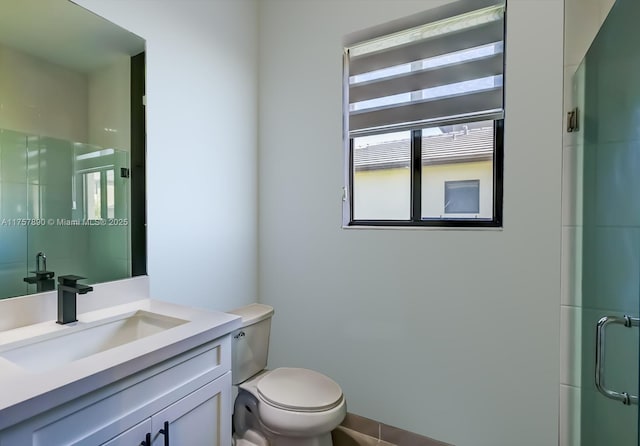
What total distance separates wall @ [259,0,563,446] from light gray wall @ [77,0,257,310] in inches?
5.6

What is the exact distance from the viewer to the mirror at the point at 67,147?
3.47 feet

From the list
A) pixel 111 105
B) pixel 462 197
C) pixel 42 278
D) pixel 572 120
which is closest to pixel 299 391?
pixel 42 278

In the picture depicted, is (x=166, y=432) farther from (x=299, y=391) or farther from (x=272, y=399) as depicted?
(x=299, y=391)

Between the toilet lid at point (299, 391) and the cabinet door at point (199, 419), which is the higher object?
the cabinet door at point (199, 419)

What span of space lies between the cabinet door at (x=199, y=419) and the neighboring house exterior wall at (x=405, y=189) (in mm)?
1151

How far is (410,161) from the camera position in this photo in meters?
1.77

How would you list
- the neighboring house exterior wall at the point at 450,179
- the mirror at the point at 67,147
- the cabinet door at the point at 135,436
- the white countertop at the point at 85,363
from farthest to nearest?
the neighboring house exterior wall at the point at 450,179 < the mirror at the point at 67,147 < the cabinet door at the point at 135,436 < the white countertop at the point at 85,363

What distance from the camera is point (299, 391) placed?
4.71 ft

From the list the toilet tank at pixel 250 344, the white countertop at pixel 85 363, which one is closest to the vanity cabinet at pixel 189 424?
the white countertop at pixel 85 363

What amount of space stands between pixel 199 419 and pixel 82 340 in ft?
1.55

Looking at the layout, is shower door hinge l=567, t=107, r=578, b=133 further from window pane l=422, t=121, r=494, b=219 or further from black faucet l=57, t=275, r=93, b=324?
black faucet l=57, t=275, r=93, b=324

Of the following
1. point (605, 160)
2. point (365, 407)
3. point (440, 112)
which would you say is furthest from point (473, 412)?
point (440, 112)

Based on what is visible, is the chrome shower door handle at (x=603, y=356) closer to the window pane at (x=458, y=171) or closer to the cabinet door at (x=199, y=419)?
the window pane at (x=458, y=171)

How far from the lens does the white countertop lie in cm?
63
